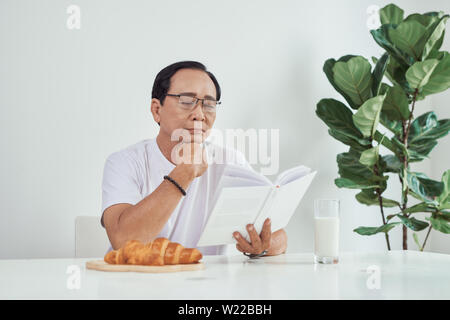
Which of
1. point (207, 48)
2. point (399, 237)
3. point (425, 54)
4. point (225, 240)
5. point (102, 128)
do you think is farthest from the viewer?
point (399, 237)

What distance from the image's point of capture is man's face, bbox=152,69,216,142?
1484 millimetres

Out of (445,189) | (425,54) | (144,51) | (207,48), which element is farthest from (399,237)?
(144,51)

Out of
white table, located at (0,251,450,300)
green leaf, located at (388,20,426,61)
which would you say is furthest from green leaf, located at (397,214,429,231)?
white table, located at (0,251,450,300)

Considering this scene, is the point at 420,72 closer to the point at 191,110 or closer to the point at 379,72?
the point at 379,72

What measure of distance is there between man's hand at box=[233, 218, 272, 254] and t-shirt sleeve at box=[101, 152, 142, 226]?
0.40 metres

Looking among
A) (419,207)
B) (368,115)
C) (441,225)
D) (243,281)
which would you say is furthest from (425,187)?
(243,281)

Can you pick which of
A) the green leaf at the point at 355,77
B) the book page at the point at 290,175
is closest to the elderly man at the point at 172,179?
the book page at the point at 290,175

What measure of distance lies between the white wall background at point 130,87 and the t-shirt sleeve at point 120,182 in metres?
0.84

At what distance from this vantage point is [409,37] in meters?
2.17

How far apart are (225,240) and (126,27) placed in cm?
159

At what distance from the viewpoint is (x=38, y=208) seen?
2.25 metres

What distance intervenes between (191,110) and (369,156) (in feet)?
3.48

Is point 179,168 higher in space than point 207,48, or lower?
lower

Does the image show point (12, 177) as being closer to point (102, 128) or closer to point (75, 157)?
point (75, 157)
